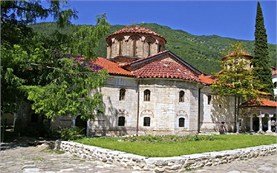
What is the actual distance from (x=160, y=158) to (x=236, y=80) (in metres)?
20.4

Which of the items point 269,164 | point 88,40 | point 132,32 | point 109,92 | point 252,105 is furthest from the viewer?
point 252,105

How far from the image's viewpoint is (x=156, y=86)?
981 inches

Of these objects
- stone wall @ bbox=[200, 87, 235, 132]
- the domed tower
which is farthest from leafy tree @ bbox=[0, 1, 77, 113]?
stone wall @ bbox=[200, 87, 235, 132]

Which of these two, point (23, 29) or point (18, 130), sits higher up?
point (23, 29)

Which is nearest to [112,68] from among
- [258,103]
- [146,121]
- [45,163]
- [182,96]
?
[146,121]

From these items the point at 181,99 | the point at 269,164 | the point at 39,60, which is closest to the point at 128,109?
the point at 181,99

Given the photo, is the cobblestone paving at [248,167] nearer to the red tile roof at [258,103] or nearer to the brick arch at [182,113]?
the brick arch at [182,113]

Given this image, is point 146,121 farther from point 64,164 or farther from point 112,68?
point 64,164

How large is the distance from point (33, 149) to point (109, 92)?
28.7ft

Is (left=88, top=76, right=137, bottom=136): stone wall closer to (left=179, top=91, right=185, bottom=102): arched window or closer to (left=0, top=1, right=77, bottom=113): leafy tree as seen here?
(left=179, top=91, right=185, bottom=102): arched window

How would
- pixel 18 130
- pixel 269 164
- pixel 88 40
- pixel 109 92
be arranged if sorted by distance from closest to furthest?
1. pixel 269 164
2. pixel 88 40
3. pixel 18 130
4. pixel 109 92

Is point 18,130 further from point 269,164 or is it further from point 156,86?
point 269,164

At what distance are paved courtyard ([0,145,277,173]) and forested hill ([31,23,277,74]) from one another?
45781mm

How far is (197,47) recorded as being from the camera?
10512 cm
